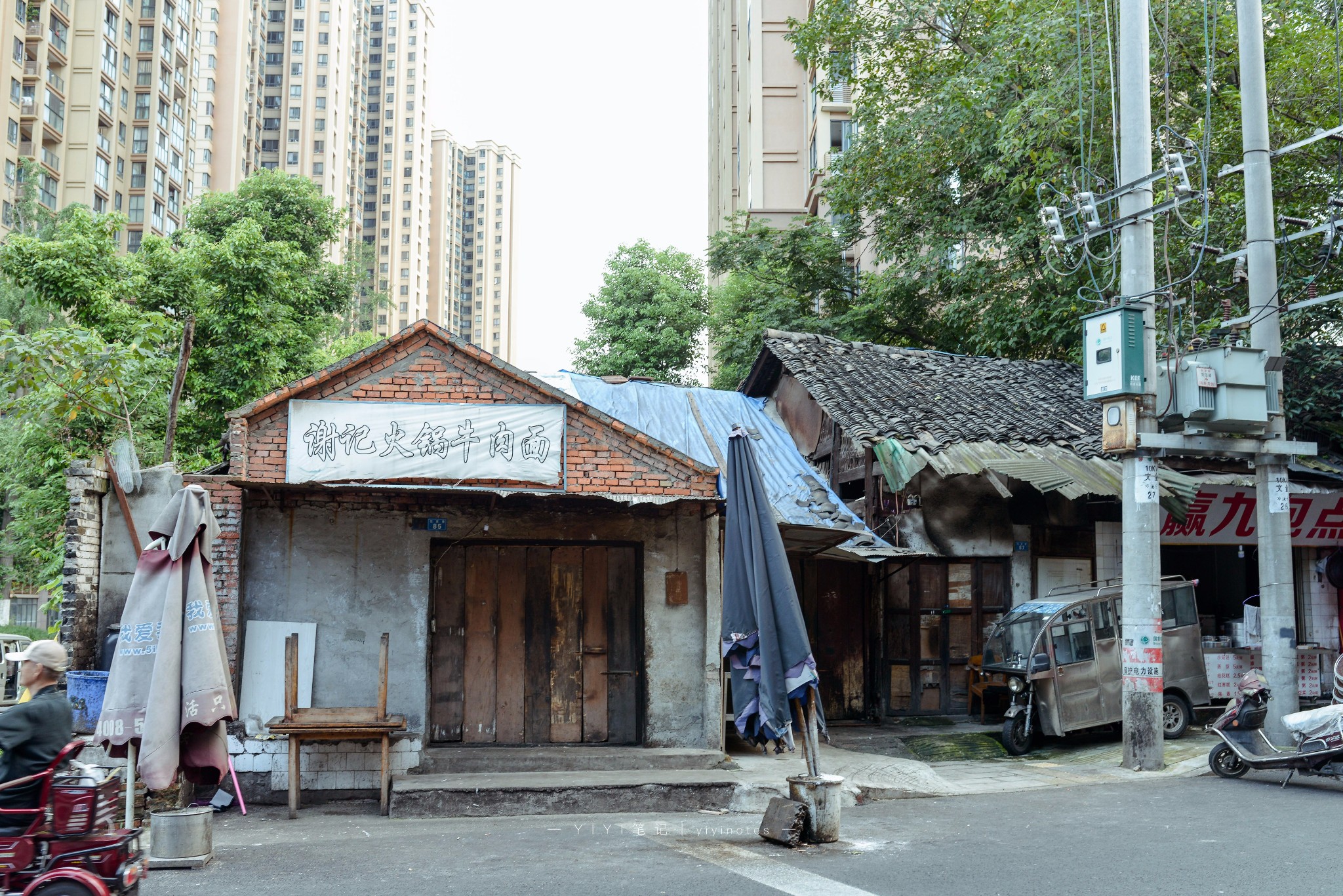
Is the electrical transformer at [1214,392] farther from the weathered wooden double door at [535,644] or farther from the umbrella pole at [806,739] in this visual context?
the weathered wooden double door at [535,644]

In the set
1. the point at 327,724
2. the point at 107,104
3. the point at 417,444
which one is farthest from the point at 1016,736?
the point at 107,104

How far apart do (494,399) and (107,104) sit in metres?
49.9

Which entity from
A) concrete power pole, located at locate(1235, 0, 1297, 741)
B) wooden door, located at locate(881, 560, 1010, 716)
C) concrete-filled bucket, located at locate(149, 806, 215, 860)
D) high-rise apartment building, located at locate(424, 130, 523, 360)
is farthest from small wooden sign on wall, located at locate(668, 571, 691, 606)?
high-rise apartment building, located at locate(424, 130, 523, 360)

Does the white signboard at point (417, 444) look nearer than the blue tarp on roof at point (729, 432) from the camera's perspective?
Yes

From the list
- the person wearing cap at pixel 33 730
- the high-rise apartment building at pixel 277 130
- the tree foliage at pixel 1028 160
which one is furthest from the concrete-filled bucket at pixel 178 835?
the high-rise apartment building at pixel 277 130

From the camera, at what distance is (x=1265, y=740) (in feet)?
33.1

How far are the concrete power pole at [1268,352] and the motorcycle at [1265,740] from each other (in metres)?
0.26

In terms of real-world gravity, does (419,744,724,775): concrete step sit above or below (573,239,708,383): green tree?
below

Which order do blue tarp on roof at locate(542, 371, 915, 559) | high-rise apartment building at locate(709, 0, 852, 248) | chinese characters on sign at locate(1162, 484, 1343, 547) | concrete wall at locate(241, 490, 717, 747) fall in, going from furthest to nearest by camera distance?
high-rise apartment building at locate(709, 0, 852, 248) → chinese characters on sign at locate(1162, 484, 1343, 547) → blue tarp on roof at locate(542, 371, 915, 559) → concrete wall at locate(241, 490, 717, 747)

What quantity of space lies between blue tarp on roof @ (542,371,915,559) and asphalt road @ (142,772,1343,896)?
368cm

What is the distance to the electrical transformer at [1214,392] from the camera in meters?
10.8

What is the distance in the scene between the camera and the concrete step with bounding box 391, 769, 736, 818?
916cm

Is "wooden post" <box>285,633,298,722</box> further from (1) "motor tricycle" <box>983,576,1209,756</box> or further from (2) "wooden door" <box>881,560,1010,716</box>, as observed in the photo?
(2) "wooden door" <box>881,560,1010,716</box>

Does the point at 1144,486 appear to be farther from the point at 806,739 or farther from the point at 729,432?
the point at 806,739
